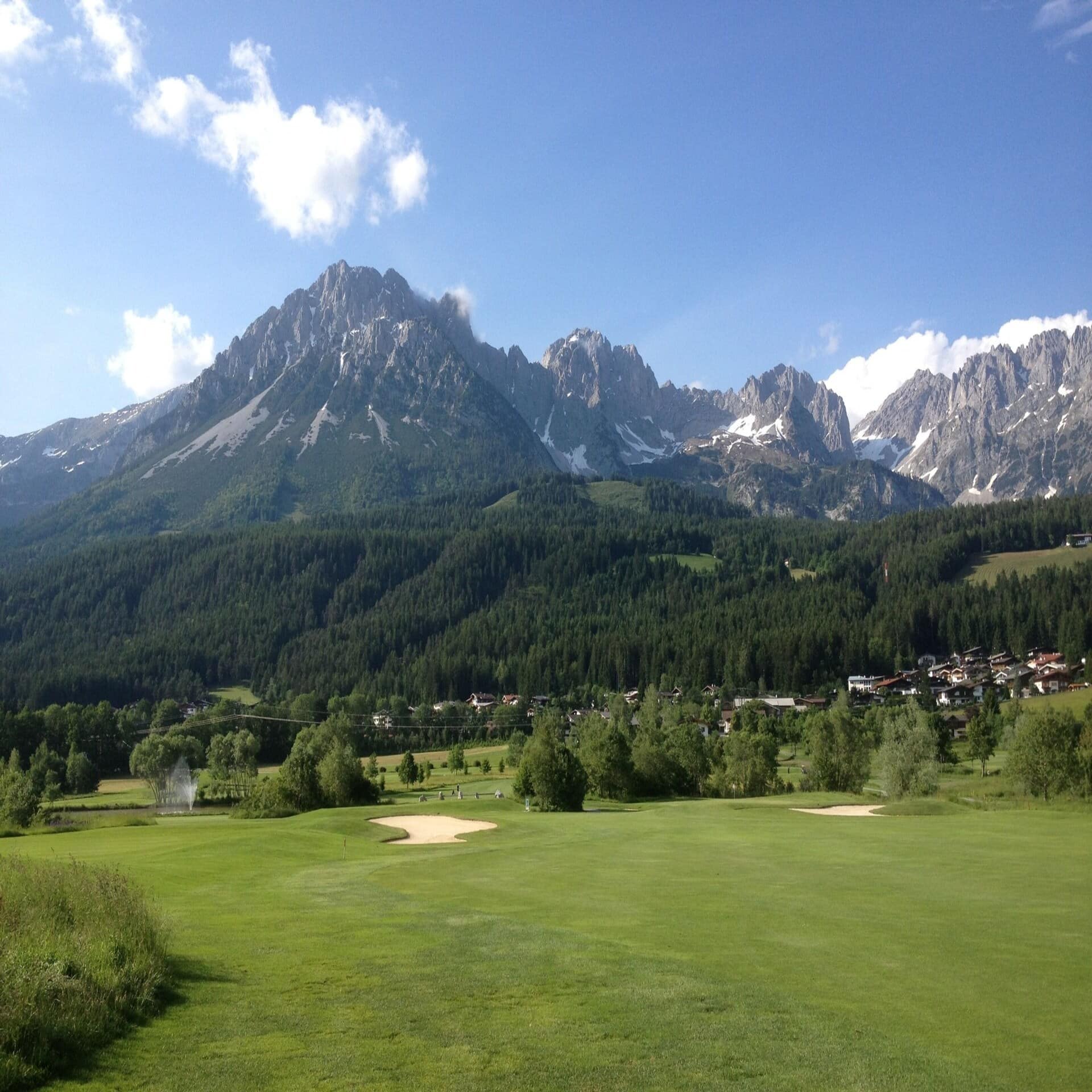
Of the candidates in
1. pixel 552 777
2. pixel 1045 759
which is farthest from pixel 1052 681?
pixel 552 777

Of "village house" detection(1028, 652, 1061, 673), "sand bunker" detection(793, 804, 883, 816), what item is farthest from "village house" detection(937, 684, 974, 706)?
"sand bunker" detection(793, 804, 883, 816)

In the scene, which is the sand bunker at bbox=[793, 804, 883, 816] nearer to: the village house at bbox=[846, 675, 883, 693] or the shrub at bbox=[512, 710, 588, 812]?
the shrub at bbox=[512, 710, 588, 812]

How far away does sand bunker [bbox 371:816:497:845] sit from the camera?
2090 inches

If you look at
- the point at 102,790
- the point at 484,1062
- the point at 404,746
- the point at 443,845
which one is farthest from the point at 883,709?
the point at 484,1062

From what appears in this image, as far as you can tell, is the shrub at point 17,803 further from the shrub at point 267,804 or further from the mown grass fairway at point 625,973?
the mown grass fairway at point 625,973

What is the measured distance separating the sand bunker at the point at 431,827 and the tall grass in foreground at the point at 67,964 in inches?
1303

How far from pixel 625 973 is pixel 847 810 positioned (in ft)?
186

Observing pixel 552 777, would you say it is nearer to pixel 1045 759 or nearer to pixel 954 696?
pixel 1045 759

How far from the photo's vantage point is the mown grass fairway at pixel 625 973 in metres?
13.1

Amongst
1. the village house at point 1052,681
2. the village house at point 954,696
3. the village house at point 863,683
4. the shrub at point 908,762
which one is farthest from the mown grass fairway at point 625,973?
the village house at point 863,683

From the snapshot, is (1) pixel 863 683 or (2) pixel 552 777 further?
(1) pixel 863 683

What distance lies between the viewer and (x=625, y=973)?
60.7ft

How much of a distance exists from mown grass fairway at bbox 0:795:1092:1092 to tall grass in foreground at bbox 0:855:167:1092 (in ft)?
2.13

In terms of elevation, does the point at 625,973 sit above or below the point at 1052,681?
below
